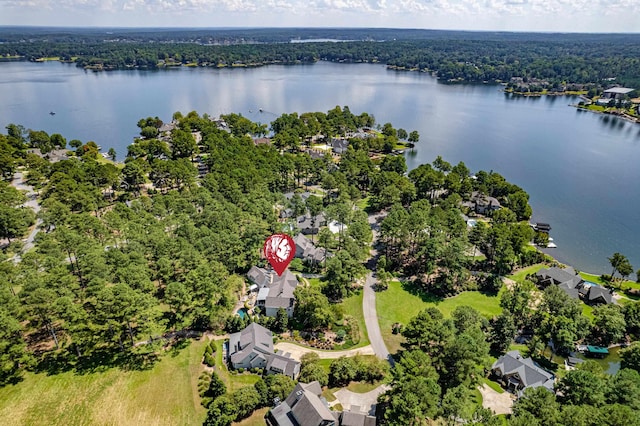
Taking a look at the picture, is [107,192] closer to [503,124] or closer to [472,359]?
[472,359]

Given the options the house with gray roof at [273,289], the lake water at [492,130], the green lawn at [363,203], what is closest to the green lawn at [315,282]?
the house with gray roof at [273,289]

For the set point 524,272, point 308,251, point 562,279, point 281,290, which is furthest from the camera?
point 308,251

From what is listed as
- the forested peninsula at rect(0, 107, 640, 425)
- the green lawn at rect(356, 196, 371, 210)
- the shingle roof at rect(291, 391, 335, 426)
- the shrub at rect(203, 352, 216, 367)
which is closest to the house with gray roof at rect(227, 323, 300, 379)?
the forested peninsula at rect(0, 107, 640, 425)

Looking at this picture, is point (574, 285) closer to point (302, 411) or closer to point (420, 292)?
point (420, 292)

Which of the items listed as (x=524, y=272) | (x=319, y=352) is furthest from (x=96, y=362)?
(x=524, y=272)

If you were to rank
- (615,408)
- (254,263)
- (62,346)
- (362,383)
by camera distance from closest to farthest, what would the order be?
(615,408)
(362,383)
(62,346)
(254,263)

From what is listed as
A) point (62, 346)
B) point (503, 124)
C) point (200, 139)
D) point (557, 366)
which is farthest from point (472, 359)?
point (503, 124)
